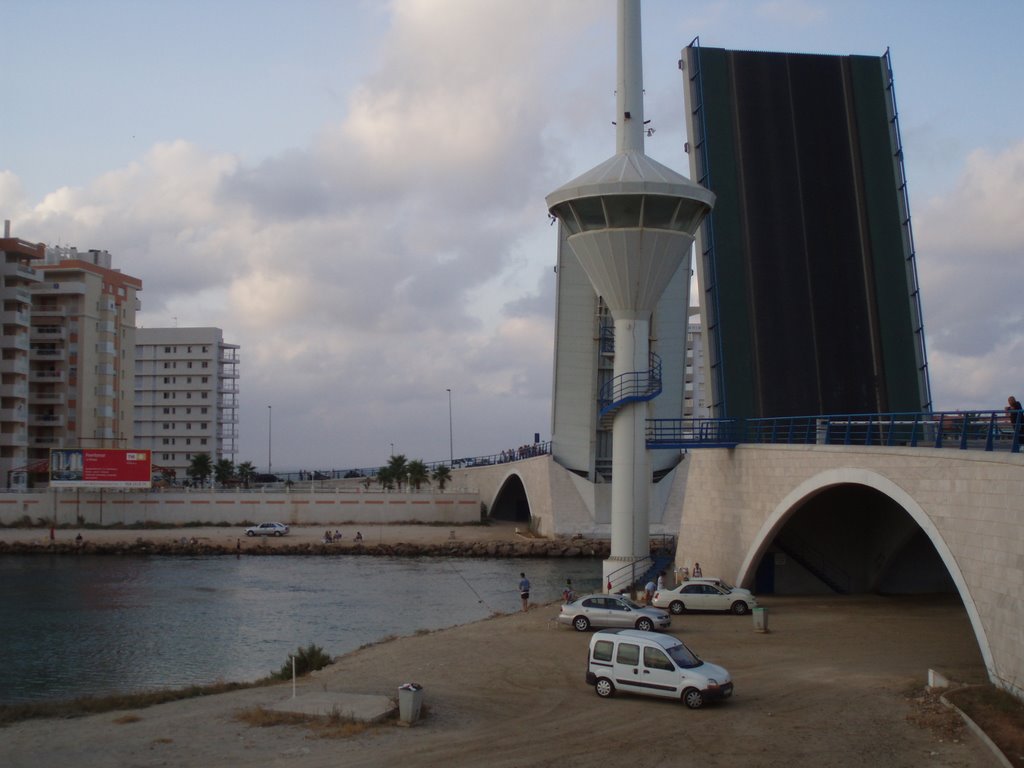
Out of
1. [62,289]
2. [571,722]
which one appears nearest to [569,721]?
[571,722]

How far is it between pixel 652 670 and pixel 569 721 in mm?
1932

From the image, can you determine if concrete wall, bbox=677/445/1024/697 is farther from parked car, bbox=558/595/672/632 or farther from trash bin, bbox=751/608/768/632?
parked car, bbox=558/595/672/632

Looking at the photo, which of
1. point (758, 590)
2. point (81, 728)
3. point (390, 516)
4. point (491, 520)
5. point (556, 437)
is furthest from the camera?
point (491, 520)

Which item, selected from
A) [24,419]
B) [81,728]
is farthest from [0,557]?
[81,728]

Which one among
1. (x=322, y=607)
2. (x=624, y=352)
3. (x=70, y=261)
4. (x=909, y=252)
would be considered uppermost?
(x=70, y=261)

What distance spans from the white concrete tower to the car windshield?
54.6ft

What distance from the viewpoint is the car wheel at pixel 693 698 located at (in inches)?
713

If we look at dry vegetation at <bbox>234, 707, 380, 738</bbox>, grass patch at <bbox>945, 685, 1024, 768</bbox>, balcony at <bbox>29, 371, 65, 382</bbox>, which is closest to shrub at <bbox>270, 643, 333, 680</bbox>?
dry vegetation at <bbox>234, 707, 380, 738</bbox>

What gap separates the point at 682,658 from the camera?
18844 mm

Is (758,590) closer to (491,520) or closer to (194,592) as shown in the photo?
(194,592)

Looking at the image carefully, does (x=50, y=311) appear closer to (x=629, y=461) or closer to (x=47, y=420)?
(x=47, y=420)

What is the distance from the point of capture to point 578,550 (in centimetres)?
6400

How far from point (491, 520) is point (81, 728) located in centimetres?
6676

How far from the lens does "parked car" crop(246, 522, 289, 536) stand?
70.6 m
